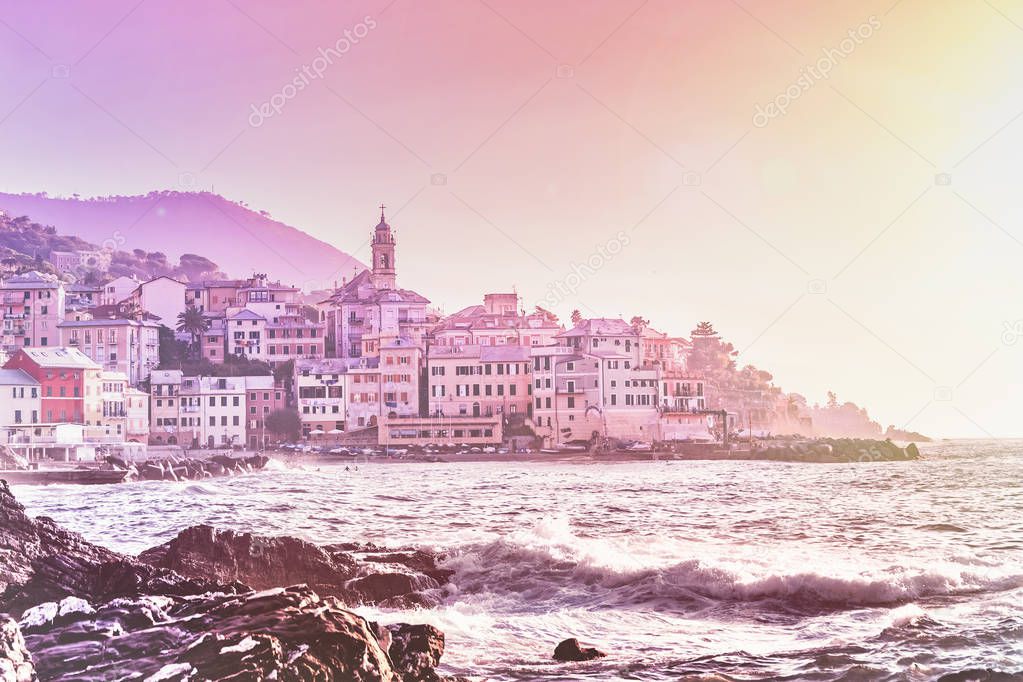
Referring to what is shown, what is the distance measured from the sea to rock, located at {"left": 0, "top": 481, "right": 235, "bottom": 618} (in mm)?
480

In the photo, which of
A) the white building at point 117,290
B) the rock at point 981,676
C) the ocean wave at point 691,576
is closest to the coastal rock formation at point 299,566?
the ocean wave at point 691,576

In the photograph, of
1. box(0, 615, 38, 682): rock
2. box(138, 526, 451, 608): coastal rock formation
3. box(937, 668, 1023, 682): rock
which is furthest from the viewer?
box(138, 526, 451, 608): coastal rock formation

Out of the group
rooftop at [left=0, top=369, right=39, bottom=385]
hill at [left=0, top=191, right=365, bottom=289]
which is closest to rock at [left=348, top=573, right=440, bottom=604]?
hill at [left=0, top=191, right=365, bottom=289]

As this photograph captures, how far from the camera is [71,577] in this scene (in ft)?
18.9

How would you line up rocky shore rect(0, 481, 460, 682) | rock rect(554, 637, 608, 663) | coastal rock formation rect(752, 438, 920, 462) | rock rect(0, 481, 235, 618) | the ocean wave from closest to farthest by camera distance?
rocky shore rect(0, 481, 460, 682) → rock rect(554, 637, 608, 663) → rock rect(0, 481, 235, 618) → the ocean wave → coastal rock formation rect(752, 438, 920, 462)

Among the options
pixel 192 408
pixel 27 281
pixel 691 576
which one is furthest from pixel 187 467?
pixel 691 576

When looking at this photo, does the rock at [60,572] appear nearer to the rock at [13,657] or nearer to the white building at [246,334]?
the rock at [13,657]

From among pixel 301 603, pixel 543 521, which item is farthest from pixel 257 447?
pixel 301 603

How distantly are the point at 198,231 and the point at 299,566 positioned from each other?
7.66 ft

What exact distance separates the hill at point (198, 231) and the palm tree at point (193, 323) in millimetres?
335

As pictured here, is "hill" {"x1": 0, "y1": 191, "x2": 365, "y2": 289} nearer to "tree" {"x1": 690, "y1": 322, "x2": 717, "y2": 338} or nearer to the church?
the church

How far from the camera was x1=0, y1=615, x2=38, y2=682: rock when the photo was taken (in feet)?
14.9

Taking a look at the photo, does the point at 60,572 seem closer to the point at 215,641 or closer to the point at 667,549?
the point at 215,641

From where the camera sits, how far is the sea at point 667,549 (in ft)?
17.2
